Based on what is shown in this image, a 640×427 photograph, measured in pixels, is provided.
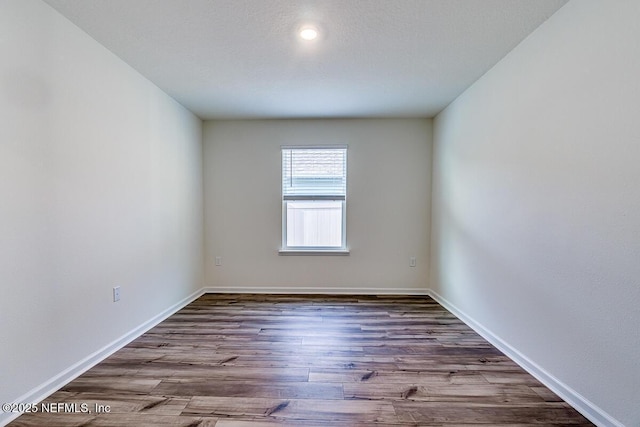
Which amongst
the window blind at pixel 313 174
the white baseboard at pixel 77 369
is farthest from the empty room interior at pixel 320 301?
the window blind at pixel 313 174

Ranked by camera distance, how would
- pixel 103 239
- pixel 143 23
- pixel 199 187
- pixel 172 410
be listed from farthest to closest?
pixel 199 187 < pixel 103 239 < pixel 143 23 < pixel 172 410

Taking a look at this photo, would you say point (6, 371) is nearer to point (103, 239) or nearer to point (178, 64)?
point (103, 239)

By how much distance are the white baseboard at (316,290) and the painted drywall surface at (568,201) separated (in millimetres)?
1192

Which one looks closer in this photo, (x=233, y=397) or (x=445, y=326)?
(x=233, y=397)

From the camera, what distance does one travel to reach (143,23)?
1855 mm

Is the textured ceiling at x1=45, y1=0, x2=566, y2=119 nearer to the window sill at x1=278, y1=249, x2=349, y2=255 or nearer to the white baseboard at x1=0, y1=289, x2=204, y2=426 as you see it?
the window sill at x1=278, y1=249, x2=349, y2=255

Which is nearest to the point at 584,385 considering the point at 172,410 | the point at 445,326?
the point at 445,326

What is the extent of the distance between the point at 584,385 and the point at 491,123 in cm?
199

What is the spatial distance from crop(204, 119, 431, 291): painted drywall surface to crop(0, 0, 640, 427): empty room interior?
1.39 ft

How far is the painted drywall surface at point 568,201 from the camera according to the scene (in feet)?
4.42

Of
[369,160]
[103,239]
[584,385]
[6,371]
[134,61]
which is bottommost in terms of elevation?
[584,385]

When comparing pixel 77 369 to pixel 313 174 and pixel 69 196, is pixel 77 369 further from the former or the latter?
pixel 313 174

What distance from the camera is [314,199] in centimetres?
386

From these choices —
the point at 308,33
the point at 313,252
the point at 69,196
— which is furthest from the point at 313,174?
the point at 69,196
